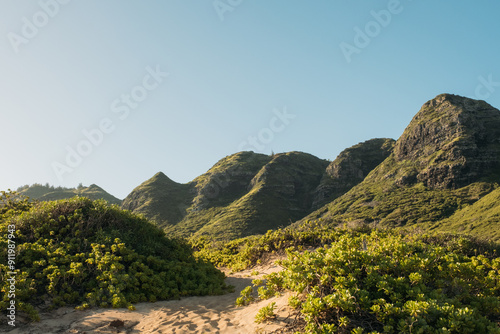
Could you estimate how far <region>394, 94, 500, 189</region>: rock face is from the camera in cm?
6284

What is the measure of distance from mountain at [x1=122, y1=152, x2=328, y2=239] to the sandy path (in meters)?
48.6

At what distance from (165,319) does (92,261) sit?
299 centimetres

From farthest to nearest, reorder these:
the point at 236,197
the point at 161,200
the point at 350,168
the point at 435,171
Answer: the point at 350,168, the point at 236,197, the point at 161,200, the point at 435,171

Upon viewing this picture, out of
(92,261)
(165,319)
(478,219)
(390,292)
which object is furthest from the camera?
(478,219)

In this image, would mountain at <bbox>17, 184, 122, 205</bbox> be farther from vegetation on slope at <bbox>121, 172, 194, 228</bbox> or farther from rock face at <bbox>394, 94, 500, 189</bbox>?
rock face at <bbox>394, 94, 500, 189</bbox>

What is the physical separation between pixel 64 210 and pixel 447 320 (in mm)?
11420

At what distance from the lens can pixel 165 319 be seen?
6.79 metres

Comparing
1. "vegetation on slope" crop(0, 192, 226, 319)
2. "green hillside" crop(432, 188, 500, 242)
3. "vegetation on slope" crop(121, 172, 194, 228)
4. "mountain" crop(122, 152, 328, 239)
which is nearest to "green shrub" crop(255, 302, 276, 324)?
"vegetation on slope" crop(0, 192, 226, 319)

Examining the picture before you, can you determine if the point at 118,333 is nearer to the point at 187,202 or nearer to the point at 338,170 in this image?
the point at 187,202

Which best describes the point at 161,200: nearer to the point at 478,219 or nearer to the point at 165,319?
the point at 478,219

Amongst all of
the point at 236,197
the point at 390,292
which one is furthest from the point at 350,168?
the point at 390,292

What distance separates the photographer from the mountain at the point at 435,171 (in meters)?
56.5

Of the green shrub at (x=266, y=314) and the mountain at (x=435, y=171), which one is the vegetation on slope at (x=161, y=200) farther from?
the green shrub at (x=266, y=314)

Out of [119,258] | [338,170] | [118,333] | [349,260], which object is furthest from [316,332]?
[338,170]
